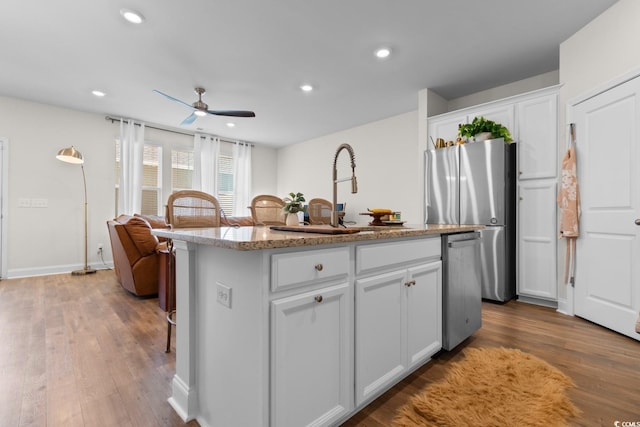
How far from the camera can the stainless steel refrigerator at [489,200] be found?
311cm

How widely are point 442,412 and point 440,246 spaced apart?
2.95 ft

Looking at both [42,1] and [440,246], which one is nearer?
[440,246]

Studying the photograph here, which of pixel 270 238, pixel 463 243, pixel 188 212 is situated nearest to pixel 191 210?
pixel 188 212

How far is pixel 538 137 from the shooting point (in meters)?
3.08

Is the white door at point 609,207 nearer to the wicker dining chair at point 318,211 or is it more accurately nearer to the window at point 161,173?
the wicker dining chair at point 318,211

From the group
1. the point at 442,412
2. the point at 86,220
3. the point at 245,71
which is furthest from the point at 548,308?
the point at 86,220

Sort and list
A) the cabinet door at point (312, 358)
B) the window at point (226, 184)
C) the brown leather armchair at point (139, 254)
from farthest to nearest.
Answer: the window at point (226, 184), the brown leather armchair at point (139, 254), the cabinet door at point (312, 358)

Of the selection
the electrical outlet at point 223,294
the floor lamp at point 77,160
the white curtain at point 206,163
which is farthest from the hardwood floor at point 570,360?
the white curtain at point 206,163

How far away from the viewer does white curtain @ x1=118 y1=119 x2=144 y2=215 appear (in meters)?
5.11

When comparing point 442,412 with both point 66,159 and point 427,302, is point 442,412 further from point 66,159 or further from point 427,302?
point 66,159

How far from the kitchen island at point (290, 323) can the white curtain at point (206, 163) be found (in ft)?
16.7

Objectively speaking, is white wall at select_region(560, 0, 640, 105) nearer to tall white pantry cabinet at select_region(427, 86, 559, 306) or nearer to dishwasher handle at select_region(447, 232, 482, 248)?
tall white pantry cabinet at select_region(427, 86, 559, 306)

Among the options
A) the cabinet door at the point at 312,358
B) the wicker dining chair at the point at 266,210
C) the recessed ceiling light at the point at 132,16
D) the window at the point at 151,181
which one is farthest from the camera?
the window at the point at 151,181

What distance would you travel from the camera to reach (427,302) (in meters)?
1.72
